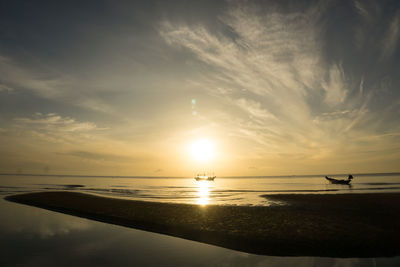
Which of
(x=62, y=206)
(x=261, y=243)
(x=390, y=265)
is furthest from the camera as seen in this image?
(x=62, y=206)

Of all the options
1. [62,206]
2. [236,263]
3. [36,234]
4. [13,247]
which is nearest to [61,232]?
[36,234]

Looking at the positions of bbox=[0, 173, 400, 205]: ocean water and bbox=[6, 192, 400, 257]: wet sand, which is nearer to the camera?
bbox=[6, 192, 400, 257]: wet sand

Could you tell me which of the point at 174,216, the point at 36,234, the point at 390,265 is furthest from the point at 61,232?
the point at 390,265

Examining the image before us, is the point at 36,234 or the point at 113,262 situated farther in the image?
the point at 36,234

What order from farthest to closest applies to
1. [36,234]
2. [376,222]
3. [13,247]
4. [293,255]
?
1. [376,222]
2. [36,234]
3. [13,247]
4. [293,255]

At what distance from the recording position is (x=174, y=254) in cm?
1199

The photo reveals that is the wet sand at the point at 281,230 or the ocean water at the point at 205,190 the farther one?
the ocean water at the point at 205,190

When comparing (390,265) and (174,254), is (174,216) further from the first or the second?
(390,265)

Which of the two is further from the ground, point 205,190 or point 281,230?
point 281,230

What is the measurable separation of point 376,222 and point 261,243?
1194cm

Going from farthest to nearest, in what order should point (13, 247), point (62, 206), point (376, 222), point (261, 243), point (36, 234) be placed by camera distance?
1. point (62, 206)
2. point (376, 222)
3. point (36, 234)
4. point (261, 243)
5. point (13, 247)

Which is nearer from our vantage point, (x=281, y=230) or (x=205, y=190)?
(x=281, y=230)

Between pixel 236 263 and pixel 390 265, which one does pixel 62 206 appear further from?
pixel 390 265

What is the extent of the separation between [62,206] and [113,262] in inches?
965
